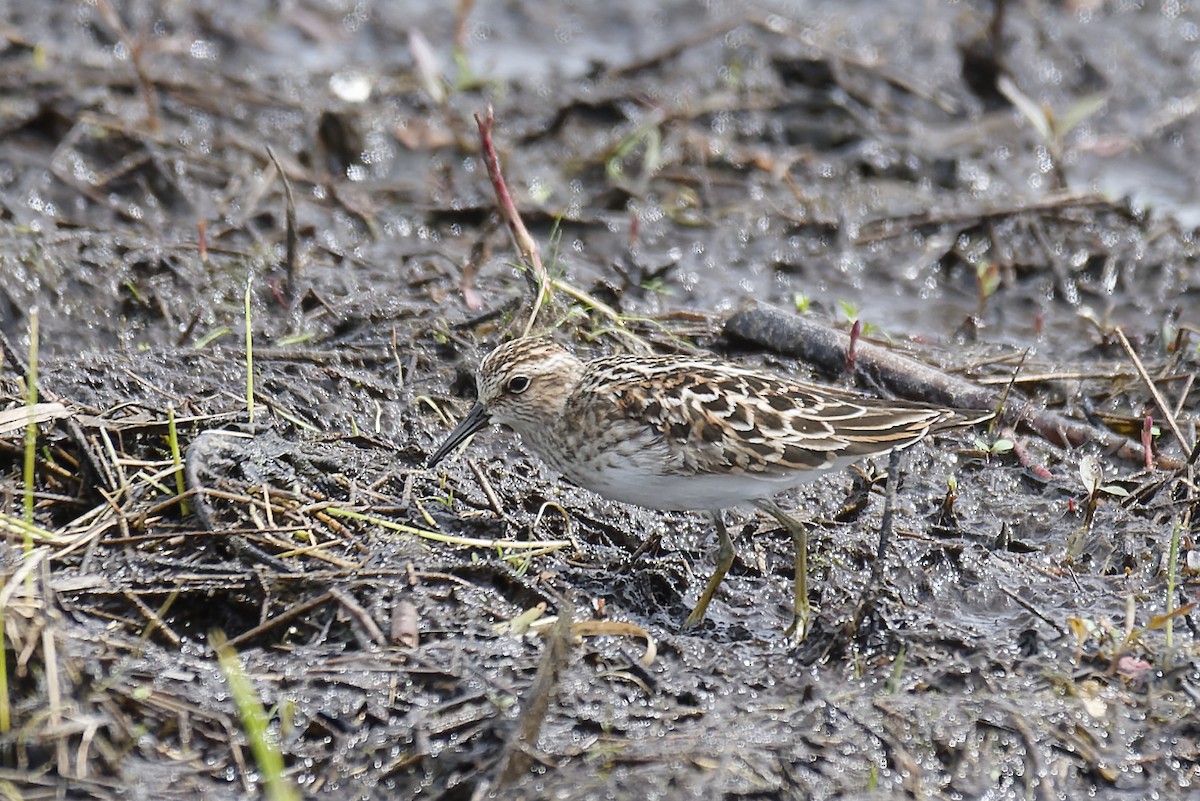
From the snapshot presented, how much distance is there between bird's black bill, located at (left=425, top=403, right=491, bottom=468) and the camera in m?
6.04

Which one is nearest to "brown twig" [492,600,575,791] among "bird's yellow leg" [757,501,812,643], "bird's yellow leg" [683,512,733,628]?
"bird's yellow leg" [683,512,733,628]

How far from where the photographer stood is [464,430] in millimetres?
6062

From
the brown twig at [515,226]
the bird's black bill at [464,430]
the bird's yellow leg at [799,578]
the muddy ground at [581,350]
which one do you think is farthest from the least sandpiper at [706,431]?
the brown twig at [515,226]

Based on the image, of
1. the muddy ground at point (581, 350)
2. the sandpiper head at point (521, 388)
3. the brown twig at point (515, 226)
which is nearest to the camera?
the muddy ground at point (581, 350)

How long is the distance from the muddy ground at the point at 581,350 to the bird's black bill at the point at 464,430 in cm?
17

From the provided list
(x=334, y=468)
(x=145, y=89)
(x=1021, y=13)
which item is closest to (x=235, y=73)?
(x=145, y=89)

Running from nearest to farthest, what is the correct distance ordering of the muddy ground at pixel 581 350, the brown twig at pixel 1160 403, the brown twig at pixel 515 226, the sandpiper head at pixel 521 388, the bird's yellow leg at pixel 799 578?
the muddy ground at pixel 581 350
the bird's yellow leg at pixel 799 578
the sandpiper head at pixel 521 388
the brown twig at pixel 1160 403
the brown twig at pixel 515 226

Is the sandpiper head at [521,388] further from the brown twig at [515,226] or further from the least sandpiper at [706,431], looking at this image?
the brown twig at [515,226]

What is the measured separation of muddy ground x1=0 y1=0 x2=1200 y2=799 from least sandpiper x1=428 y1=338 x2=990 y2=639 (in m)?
0.37

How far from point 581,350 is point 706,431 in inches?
74.3

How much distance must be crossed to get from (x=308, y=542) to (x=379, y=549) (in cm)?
27

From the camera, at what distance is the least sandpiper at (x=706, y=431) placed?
5523 mm

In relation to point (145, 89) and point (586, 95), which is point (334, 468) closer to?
point (145, 89)

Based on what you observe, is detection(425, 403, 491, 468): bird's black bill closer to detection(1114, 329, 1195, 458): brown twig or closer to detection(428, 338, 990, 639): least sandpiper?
detection(428, 338, 990, 639): least sandpiper
